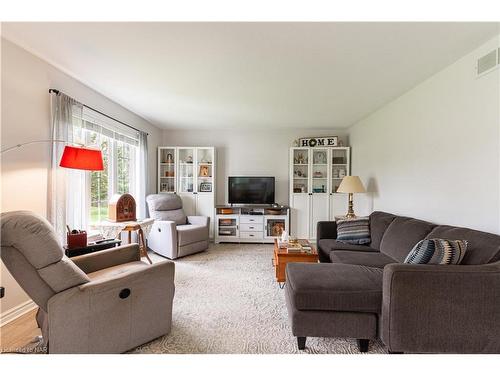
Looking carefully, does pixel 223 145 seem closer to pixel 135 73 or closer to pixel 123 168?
pixel 123 168

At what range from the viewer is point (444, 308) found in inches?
56.0

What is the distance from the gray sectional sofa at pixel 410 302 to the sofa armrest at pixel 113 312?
958mm

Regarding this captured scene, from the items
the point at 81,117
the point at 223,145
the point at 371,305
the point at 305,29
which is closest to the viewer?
the point at 371,305

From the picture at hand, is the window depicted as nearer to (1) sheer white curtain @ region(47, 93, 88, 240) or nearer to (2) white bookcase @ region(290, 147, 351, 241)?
(1) sheer white curtain @ region(47, 93, 88, 240)

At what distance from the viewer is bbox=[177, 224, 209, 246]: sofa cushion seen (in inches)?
146

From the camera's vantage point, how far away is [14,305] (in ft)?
6.61

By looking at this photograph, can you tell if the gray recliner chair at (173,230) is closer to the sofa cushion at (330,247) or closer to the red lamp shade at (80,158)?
the red lamp shade at (80,158)

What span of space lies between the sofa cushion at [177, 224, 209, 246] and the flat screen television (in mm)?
1044

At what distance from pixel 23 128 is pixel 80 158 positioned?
576 millimetres

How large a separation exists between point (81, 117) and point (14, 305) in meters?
1.93

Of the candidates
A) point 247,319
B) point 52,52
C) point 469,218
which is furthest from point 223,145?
point 469,218

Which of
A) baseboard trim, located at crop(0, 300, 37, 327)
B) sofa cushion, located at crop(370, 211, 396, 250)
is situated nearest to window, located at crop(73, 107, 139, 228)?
baseboard trim, located at crop(0, 300, 37, 327)

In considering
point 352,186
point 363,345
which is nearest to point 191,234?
point 352,186

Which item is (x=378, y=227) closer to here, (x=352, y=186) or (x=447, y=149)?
(x=352, y=186)
